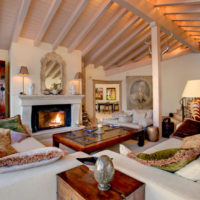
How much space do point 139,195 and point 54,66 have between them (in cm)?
462

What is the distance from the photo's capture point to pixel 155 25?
3924 mm

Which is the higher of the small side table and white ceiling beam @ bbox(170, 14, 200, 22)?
white ceiling beam @ bbox(170, 14, 200, 22)

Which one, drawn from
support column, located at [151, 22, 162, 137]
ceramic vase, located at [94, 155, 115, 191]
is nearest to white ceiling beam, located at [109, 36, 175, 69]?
support column, located at [151, 22, 162, 137]

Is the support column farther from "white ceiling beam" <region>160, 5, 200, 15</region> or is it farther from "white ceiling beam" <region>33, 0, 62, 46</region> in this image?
"white ceiling beam" <region>33, 0, 62, 46</region>

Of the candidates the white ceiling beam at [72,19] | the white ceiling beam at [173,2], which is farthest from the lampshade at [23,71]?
the white ceiling beam at [173,2]

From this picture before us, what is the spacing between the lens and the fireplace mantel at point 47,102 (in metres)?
4.10

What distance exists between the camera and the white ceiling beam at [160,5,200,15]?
3400 millimetres

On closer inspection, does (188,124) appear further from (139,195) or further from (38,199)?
(38,199)

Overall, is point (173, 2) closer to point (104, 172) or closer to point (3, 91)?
point (104, 172)

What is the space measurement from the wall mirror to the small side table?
153 inches

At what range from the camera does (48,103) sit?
179 inches

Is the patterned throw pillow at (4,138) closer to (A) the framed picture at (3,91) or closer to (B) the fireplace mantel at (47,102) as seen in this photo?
(B) the fireplace mantel at (47,102)

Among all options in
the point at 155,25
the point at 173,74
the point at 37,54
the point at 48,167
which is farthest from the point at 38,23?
the point at 173,74

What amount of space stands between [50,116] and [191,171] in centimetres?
445
